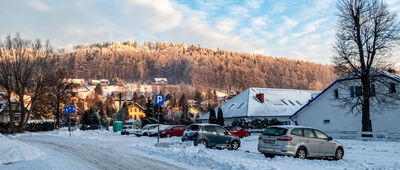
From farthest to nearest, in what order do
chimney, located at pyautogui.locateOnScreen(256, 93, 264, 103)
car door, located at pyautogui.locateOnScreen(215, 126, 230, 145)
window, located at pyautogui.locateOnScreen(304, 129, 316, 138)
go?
chimney, located at pyautogui.locateOnScreen(256, 93, 264, 103) → car door, located at pyautogui.locateOnScreen(215, 126, 230, 145) → window, located at pyautogui.locateOnScreen(304, 129, 316, 138)

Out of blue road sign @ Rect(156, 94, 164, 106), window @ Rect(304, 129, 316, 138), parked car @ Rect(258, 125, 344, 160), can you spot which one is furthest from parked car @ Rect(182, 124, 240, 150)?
window @ Rect(304, 129, 316, 138)

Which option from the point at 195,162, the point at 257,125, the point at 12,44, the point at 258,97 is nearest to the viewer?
the point at 195,162

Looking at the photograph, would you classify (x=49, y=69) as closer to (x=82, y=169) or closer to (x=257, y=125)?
(x=257, y=125)

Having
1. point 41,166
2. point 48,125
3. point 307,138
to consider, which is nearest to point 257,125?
point 307,138

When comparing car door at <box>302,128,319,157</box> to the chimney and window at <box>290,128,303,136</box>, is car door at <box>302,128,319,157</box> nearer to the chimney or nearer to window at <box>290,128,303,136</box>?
window at <box>290,128,303,136</box>

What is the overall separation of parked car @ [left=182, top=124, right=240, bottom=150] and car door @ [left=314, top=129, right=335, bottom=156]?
19.1ft

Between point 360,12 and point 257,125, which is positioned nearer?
point 360,12

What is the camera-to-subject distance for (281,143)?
45.6 ft

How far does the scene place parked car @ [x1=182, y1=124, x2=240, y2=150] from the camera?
749 inches

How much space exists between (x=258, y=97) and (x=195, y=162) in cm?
3977

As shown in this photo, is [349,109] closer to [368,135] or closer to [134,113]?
[368,135]

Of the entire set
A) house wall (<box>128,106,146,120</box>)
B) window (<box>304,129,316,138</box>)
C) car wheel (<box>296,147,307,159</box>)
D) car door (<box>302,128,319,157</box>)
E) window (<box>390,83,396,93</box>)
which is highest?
window (<box>390,83,396,93</box>)

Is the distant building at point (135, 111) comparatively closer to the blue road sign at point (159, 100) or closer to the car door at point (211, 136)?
the blue road sign at point (159, 100)

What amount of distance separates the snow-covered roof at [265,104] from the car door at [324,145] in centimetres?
3034
